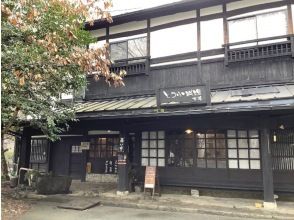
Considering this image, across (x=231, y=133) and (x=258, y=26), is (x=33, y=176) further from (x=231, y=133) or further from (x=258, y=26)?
(x=258, y=26)

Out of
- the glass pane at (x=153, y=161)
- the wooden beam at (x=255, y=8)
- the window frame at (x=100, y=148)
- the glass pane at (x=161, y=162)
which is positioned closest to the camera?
the wooden beam at (x=255, y=8)

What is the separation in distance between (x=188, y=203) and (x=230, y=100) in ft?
13.0

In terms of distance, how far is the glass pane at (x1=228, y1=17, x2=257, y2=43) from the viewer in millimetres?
12273

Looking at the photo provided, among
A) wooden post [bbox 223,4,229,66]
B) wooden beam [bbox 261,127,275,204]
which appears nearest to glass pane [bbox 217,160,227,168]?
wooden beam [bbox 261,127,275,204]

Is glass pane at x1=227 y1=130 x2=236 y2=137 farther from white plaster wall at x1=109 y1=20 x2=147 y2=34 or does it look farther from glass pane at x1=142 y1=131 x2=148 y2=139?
white plaster wall at x1=109 y1=20 x2=147 y2=34

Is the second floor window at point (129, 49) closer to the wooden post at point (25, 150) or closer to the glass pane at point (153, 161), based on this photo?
the glass pane at point (153, 161)

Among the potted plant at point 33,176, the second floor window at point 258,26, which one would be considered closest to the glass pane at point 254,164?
the second floor window at point 258,26

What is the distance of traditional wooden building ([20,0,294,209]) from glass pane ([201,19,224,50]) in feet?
0.14

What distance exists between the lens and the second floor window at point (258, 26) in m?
11.8

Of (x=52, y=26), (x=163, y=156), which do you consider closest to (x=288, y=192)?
(x=163, y=156)

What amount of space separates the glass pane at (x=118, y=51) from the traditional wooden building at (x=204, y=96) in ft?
0.17

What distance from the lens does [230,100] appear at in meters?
10.7

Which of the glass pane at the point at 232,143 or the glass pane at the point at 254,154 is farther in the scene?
the glass pane at the point at 232,143

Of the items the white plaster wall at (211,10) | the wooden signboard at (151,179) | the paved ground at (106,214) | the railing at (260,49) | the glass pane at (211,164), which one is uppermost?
the white plaster wall at (211,10)
